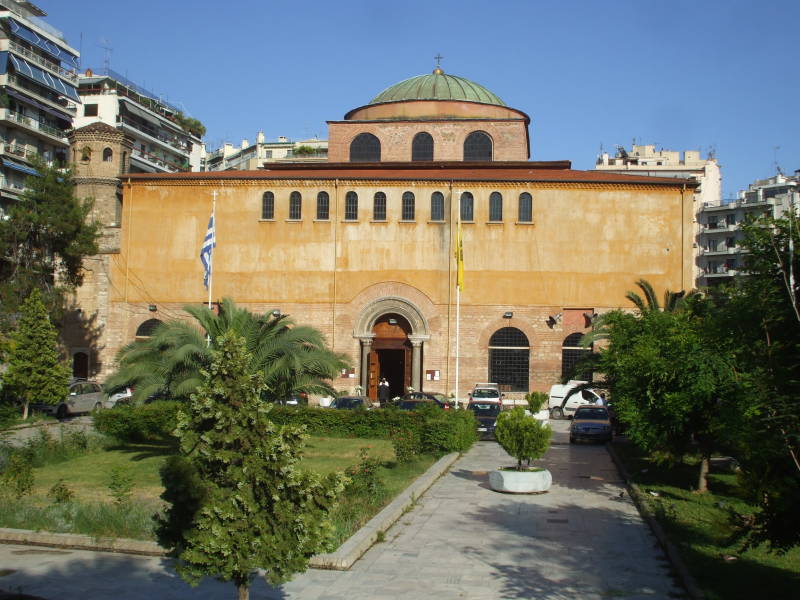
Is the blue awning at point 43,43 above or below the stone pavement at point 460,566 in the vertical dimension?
above

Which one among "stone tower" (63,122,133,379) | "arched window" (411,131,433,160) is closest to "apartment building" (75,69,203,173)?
"stone tower" (63,122,133,379)

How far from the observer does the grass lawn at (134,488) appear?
1178 centimetres

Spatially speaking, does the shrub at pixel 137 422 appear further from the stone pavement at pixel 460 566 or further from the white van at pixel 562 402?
the white van at pixel 562 402

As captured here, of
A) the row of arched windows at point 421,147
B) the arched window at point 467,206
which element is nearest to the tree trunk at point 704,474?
the arched window at point 467,206

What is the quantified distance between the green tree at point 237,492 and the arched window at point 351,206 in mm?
29773

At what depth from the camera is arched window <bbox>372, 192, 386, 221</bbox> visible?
3697 centimetres

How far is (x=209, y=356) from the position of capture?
64.8ft

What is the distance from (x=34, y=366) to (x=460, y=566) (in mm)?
20870

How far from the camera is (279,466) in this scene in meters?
7.25

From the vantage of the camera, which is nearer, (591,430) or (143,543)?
(143,543)

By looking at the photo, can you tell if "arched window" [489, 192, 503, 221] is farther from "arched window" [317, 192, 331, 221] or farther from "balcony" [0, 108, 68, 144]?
"balcony" [0, 108, 68, 144]

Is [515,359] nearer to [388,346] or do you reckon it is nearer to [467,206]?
[388,346]

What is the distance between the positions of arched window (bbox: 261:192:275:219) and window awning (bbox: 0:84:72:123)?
2061cm

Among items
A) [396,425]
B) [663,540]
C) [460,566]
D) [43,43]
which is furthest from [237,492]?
[43,43]
